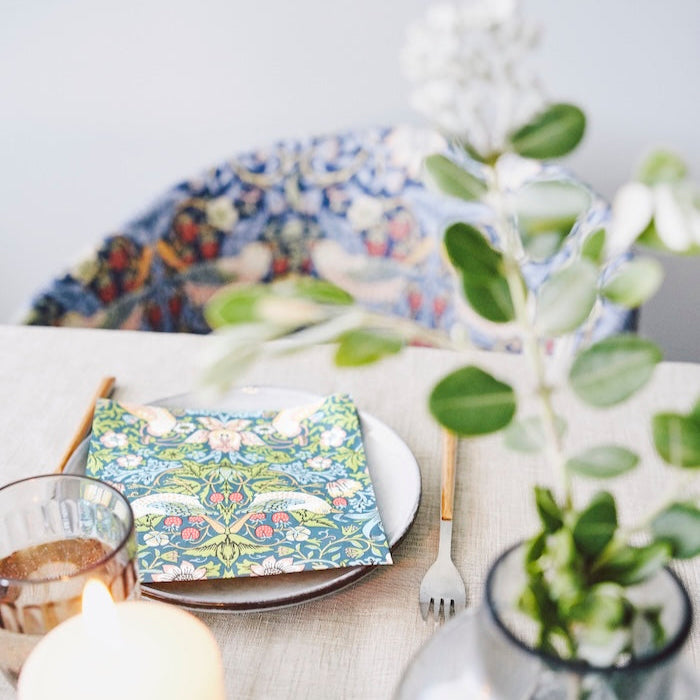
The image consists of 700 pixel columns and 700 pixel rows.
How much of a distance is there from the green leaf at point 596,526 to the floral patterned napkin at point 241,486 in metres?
0.27

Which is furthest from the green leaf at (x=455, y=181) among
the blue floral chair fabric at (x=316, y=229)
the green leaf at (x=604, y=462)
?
the blue floral chair fabric at (x=316, y=229)

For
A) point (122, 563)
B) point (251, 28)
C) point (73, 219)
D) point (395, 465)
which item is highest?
point (251, 28)

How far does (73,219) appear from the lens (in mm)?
1919

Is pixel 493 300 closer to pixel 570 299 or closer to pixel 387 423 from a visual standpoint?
pixel 570 299

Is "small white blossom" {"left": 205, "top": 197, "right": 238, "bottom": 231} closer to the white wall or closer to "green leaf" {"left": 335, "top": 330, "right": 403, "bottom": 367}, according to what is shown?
the white wall

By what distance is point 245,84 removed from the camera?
172 centimetres

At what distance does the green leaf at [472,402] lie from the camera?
0.33 meters

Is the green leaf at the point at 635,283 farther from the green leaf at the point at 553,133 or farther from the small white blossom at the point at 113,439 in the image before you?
the small white blossom at the point at 113,439

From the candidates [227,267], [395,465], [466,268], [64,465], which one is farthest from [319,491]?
[227,267]

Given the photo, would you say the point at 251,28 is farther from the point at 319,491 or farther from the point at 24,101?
the point at 319,491

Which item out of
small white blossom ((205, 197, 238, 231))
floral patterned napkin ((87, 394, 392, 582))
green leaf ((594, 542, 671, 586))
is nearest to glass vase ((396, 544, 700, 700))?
green leaf ((594, 542, 671, 586))

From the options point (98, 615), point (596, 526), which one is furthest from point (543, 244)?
point (98, 615)

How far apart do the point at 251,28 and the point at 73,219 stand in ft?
2.02

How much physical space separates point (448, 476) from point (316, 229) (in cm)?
84
